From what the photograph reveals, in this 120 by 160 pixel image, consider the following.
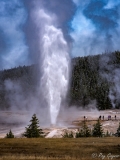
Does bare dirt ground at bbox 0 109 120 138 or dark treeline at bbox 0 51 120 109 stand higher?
dark treeline at bbox 0 51 120 109

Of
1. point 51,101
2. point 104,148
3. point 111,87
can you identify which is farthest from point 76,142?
point 111,87

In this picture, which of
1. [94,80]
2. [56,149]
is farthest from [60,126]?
[94,80]

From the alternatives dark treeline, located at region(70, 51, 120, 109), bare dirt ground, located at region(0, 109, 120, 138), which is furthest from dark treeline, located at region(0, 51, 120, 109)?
bare dirt ground, located at region(0, 109, 120, 138)

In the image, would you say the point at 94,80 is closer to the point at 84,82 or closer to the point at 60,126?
the point at 84,82

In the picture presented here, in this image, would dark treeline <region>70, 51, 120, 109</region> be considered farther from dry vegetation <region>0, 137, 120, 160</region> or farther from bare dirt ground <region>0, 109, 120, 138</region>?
dry vegetation <region>0, 137, 120, 160</region>

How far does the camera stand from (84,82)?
439ft

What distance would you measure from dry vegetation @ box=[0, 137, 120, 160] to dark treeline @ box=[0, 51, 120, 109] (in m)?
67.6

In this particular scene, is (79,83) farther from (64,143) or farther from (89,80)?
(64,143)

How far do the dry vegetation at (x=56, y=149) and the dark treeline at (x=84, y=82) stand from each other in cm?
6761

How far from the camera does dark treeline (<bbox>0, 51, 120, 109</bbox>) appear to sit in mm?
109938

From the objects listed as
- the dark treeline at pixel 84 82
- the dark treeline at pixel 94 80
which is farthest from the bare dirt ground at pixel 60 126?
the dark treeline at pixel 94 80

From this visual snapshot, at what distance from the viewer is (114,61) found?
5935 inches

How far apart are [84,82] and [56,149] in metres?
116

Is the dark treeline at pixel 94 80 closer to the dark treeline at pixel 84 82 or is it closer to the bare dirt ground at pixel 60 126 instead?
the dark treeline at pixel 84 82
